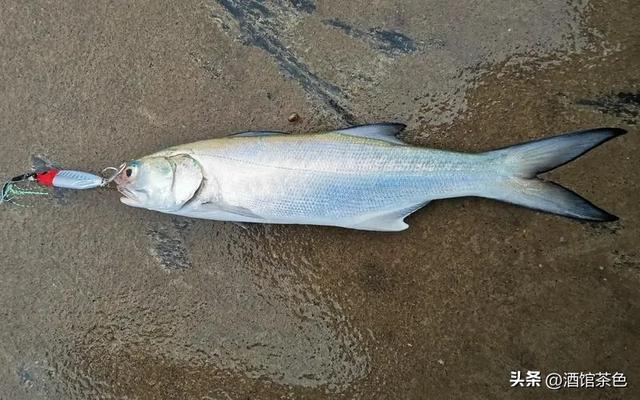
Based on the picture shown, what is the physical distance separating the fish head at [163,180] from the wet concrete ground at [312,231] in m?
0.29

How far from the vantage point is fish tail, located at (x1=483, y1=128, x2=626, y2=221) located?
2359mm

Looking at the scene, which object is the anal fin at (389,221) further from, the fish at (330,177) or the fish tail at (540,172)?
the fish tail at (540,172)

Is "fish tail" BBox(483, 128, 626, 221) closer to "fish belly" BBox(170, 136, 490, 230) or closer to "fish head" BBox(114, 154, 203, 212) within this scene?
"fish belly" BBox(170, 136, 490, 230)

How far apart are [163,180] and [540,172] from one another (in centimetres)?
199

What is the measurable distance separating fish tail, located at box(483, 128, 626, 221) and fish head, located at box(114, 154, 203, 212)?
5.22 ft

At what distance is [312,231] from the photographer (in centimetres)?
286

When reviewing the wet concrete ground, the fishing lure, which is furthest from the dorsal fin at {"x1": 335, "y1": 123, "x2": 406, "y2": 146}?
the fishing lure

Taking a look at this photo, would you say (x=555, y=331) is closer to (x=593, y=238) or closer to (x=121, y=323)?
(x=593, y=238)

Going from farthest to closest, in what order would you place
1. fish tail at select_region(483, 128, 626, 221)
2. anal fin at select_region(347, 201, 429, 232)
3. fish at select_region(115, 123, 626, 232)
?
1. anal fin at select_region(347, 201, 429, 232)
2. fish at select_region(115, 123, 626, 232)
3. fish tail at select_region(483, 128, 626, 221)

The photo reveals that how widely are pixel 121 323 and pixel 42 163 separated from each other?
3.61 ft

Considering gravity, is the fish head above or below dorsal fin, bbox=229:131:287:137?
below

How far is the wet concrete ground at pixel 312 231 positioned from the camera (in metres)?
2.68

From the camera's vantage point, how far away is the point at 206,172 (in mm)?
2629

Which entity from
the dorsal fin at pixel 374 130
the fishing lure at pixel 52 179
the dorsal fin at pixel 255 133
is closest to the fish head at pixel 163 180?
the fishing lure at pixel 52 179
